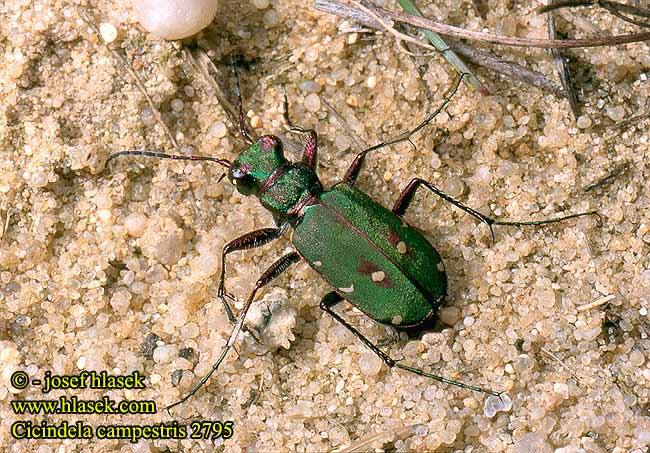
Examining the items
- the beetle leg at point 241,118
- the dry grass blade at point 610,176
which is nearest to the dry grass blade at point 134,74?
the beetle leg at point 241,118

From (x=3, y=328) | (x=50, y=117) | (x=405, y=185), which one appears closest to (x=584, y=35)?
(x=405, y=185)

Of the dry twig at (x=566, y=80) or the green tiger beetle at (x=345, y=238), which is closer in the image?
the green tiger beetle at (x=345, y=238)

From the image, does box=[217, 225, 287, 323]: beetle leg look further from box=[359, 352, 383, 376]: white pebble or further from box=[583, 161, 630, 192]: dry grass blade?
box=[583, 161, 630, 192]: dry grass blade

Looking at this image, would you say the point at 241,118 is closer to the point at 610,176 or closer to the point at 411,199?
the point at 411,199

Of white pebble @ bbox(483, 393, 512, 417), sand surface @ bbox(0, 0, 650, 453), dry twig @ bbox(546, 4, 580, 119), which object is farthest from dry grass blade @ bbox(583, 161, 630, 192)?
white pebble @ bbox(483, 393, 512, 417)

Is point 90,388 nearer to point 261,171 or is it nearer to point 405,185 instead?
point 261,171

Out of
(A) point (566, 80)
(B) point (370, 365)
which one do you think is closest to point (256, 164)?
(B) point (370, 365)

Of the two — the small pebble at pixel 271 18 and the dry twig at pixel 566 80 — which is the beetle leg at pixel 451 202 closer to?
the dry twig at pixel 566 80
